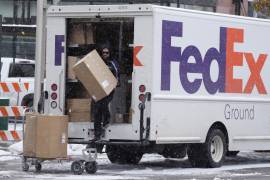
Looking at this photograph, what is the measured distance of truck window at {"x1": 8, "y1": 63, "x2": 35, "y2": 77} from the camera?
2839 cm

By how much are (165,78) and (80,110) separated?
1.79 metres

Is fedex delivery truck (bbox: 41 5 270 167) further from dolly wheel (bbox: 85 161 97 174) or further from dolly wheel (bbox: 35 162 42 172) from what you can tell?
dolly wheel (bbox: 35 162 42 172)

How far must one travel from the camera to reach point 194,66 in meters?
17.2

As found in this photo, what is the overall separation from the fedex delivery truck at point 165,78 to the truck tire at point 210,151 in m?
0.02

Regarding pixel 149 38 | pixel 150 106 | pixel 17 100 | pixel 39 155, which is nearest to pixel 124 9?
pixel 149 38

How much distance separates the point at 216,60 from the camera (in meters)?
17.6

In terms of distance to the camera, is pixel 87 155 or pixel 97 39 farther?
pixel 97 39

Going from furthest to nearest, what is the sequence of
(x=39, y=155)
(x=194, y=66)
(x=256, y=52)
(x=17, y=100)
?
(x=17, y=100)
(x=256, y=52)
(x=194, y=66)
(x=39, y=155)

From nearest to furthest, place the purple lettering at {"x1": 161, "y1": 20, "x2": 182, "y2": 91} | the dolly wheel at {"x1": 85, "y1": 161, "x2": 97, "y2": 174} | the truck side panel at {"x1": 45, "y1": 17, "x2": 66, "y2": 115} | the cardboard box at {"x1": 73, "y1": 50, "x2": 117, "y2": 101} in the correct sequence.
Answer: the dolly wheel at {"x1": 85, "y1": 161, "x2": 97, "y2": 174} → the cardboard box at {"x1": 73, "y1": 50, "x2": 117, "y2": 101} → the purple lettering at {"x1": 161, "y1": 20, "x2": 182, "y2": 91} → the truck side panel at {"x1": 45, "y1": 17, "x2": 66, "y2": 115}

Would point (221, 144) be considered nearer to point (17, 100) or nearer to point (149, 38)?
point (149, 38)

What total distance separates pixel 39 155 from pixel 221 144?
3.97 metres

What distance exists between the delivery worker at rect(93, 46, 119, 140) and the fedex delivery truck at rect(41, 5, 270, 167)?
170 mm

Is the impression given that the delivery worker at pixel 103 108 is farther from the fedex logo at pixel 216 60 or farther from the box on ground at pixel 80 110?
the fedex logo at pixel 216 60

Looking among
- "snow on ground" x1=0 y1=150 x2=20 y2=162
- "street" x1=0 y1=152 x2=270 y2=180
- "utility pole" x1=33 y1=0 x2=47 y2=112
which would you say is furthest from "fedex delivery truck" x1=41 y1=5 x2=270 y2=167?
"utility pole" x1=33 y1=0 x2=47 y2=112
